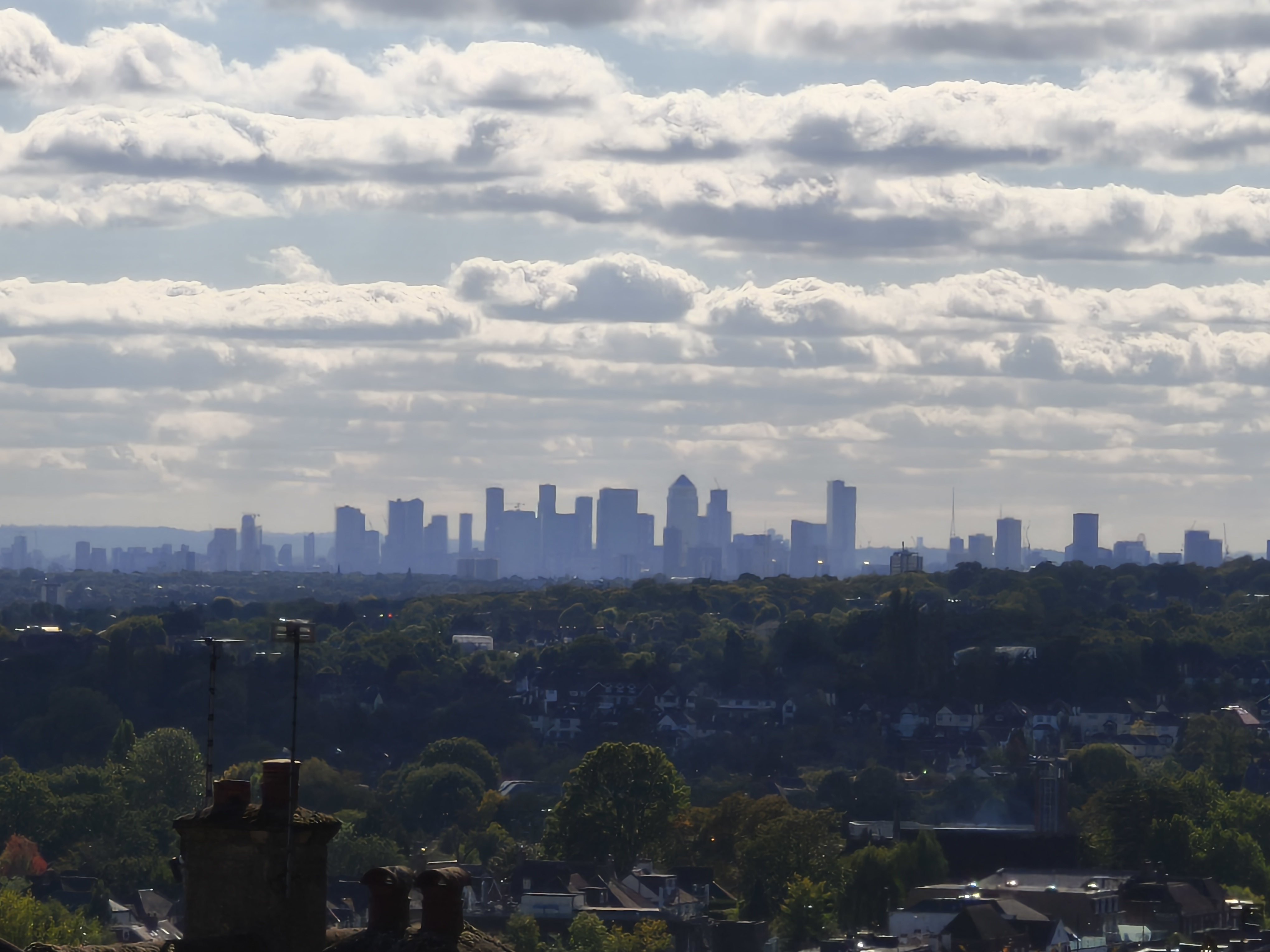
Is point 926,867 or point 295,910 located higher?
point 295,910

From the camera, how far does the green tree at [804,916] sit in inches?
3440

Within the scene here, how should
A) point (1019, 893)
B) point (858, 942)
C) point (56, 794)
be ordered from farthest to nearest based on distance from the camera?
point (56, 794), point (1019, 893), point (858, 942)

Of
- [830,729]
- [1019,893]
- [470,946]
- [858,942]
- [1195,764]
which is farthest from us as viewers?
[830,729]

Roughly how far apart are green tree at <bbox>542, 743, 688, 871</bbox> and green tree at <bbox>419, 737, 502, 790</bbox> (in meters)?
37.4

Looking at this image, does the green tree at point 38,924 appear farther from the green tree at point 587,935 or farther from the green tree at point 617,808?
the green tree at point 617,808

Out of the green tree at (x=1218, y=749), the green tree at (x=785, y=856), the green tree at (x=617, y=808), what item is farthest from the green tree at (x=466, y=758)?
the green tree at (x=785, y=856)

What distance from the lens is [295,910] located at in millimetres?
14555

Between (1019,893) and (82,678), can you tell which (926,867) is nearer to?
(1019,893)

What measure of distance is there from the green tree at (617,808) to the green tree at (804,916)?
1558 centimetres

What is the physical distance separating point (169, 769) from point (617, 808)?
93.3 ft

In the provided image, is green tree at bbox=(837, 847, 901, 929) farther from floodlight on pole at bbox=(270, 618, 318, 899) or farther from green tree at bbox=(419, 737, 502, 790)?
floodlight on pole at bbox=(270, 618, 318, 899)

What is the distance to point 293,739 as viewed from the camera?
1619 centimetres

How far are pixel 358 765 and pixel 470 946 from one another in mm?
160128

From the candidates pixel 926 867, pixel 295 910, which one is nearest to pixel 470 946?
pixel 295 910
